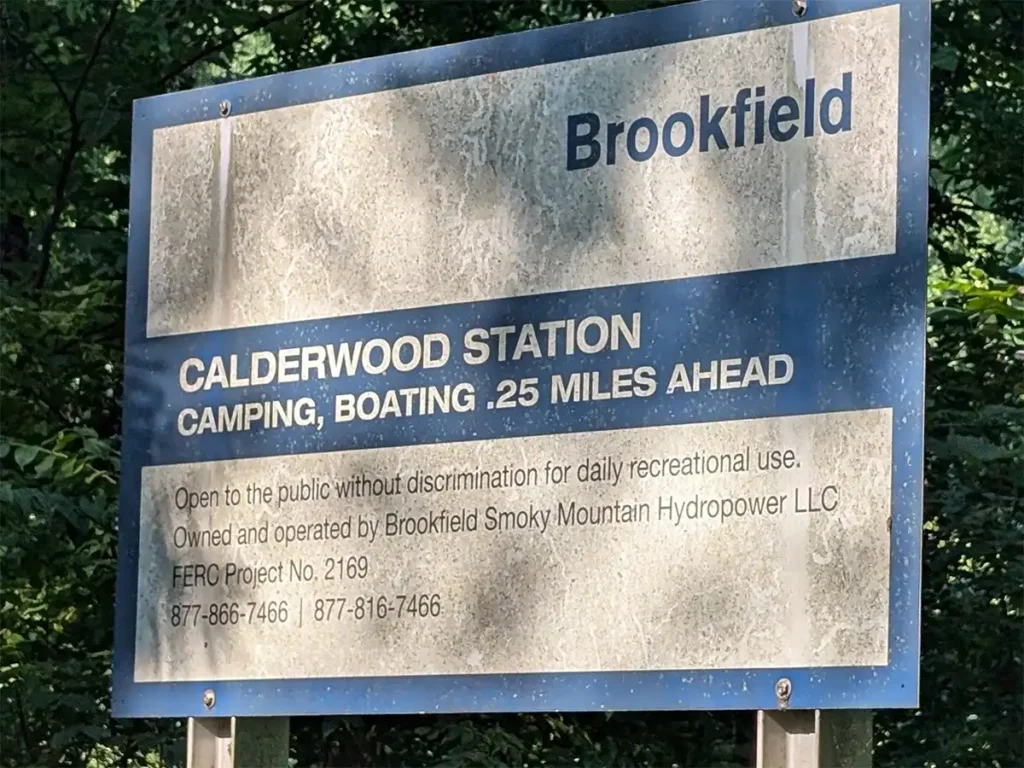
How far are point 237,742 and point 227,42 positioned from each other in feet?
14.0

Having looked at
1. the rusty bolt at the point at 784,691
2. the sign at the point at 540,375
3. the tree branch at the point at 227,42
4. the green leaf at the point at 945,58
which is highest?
the tree branch at the point at 227,42

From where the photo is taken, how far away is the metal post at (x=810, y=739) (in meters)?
3.12

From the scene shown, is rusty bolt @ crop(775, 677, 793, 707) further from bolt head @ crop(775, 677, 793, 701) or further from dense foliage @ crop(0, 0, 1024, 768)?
dense foliage @ crop(0, 0, 1024, 768)

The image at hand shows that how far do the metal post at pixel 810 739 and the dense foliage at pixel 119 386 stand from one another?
2.85m

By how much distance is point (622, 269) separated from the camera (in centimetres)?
341

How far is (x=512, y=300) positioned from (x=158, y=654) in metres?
1.06

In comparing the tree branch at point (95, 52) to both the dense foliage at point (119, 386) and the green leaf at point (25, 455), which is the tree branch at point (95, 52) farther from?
the green leaf at point (25, 455)

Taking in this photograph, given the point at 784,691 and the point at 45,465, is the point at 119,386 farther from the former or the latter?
the point at 784,691

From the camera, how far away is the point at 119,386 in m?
7.02

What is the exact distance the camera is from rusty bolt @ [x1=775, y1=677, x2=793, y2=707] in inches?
122

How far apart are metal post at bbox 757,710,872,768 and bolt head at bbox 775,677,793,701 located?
5 cm

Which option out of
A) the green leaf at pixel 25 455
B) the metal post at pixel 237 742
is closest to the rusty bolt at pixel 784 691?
the metal post at pixel 237 742

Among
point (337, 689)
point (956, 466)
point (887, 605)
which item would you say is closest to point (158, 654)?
point (337, 689)

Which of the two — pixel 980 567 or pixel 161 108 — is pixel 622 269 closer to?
pixel 161 108
